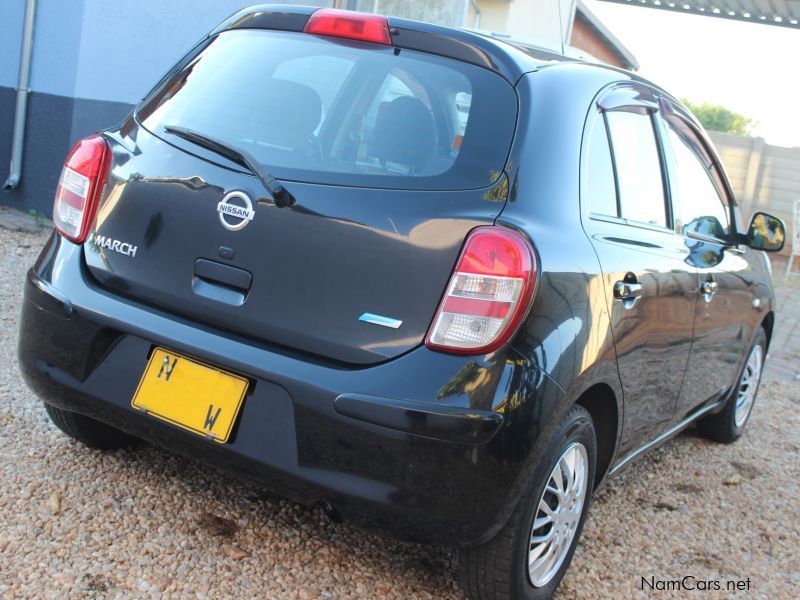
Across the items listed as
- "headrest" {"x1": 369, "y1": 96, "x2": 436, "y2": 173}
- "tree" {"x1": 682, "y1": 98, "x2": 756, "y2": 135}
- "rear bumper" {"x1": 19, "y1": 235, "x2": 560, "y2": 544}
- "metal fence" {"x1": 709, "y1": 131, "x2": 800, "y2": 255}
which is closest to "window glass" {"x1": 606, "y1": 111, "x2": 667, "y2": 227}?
"headrest" {"x1": 369, "y1": 96, "x2": 436, "y2": 173}

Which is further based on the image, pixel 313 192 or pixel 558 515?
pixel 558 515

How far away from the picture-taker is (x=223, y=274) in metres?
2.43

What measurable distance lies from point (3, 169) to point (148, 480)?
16.0 ft

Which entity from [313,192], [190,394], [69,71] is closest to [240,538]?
[190,394]

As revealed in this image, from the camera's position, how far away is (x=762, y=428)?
544cm

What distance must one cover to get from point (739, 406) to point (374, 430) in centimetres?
330

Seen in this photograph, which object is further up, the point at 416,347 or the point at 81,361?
the point at 416,347

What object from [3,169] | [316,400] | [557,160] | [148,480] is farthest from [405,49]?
[3,169]

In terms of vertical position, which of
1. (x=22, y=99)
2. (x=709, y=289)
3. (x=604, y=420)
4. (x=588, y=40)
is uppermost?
(x=709, y=289)

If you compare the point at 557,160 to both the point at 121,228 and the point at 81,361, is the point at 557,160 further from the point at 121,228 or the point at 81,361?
the point at 81,361

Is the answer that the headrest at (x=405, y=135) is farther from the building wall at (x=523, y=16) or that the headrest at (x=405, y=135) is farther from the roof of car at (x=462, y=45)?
the building wall at (x=523, y=16)

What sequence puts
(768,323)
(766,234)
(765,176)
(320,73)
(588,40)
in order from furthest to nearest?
1. (588,40)
2. (765,176)
3. (768,323)
4. (766,234)
5. (320,73)

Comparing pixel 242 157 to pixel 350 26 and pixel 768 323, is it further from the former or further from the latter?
pixel 768 323

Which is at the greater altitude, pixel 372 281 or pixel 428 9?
pixel 372 281
